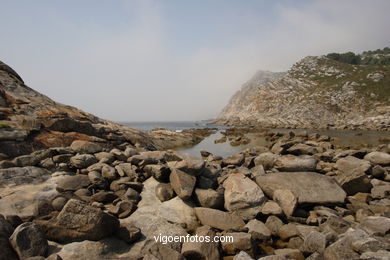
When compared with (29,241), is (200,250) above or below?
below

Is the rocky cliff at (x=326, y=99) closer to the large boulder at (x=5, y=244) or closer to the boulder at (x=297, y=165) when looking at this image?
the boulder at (x=297, y=165)

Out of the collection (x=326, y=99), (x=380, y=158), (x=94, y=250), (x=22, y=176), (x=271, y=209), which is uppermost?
(x=326, y=99)

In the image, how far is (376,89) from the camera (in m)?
78.8

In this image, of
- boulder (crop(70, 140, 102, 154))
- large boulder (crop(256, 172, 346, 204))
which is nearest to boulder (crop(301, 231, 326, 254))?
large boulder (crop(256, 172, 346, 204))

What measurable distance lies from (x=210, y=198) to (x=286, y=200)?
9.48 feet

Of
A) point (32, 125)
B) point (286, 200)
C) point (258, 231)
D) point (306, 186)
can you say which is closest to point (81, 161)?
point (32, 125)

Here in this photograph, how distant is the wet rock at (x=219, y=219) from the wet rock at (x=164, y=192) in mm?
1374

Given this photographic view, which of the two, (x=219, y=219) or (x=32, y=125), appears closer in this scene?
(x=219, y=219)

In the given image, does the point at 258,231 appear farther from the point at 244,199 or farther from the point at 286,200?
the point at 286,200

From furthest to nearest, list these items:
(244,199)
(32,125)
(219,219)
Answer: (32,125) < (244,199) < (219,219)

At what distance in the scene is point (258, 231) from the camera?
707 centimetres

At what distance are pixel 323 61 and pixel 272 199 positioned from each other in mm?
137503

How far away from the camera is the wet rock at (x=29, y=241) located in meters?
5.20

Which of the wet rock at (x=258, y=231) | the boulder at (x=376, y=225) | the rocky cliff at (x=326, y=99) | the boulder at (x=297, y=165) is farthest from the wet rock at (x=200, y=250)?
the rocky cliff at (x=326, y=99)
